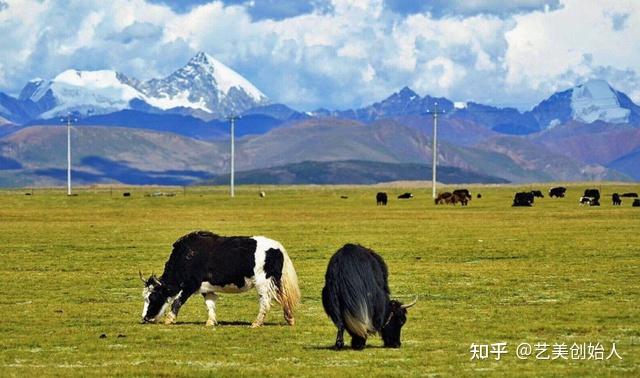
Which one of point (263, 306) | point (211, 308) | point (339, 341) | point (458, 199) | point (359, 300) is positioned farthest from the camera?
point (458, 199)

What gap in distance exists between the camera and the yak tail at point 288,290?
22891mm

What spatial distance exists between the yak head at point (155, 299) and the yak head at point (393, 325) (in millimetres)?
5928

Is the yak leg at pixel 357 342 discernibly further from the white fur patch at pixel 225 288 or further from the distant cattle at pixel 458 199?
the distant cattle at pixel 458 199

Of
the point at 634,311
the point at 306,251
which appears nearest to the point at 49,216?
the point at 306,251

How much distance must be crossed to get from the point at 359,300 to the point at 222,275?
501 cm

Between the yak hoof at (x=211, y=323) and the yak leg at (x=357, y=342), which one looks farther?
the yak hoof at (x=211, y=323)

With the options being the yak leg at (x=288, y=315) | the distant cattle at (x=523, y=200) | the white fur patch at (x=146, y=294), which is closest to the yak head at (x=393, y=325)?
the yak leg at (x=288, y=315)

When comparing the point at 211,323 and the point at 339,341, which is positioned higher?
the point at 339,341

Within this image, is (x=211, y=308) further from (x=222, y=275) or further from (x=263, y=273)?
(x=263, y=273)

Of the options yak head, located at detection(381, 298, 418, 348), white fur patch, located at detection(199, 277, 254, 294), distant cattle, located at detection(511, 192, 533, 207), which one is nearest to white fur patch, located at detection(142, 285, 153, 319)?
white fur patch, located at detection(199, 277, 254, 294)

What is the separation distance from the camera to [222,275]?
23.3 metres

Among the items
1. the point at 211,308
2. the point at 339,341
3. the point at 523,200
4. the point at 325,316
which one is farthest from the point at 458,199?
the point at 339,341

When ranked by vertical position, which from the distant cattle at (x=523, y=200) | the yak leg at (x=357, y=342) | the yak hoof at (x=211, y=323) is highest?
the distant cattle at (x=523, y=200)

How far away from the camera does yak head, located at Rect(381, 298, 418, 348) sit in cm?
1983
